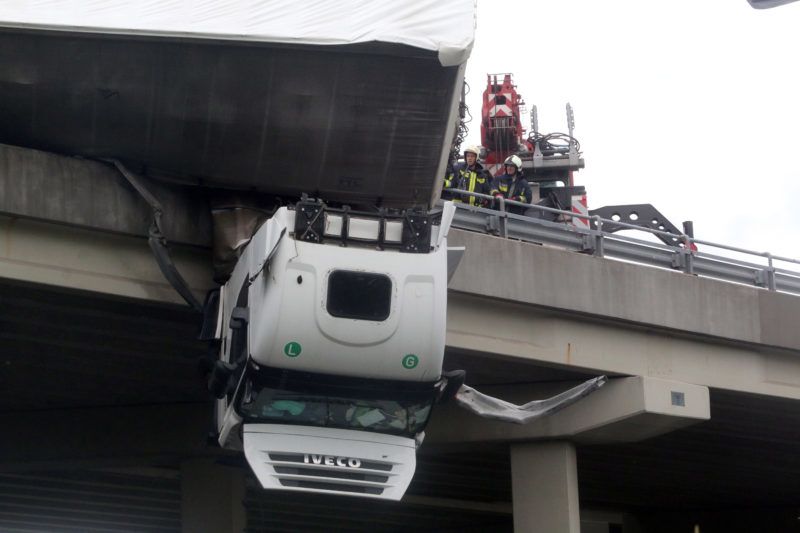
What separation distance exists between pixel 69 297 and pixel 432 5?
222 inches

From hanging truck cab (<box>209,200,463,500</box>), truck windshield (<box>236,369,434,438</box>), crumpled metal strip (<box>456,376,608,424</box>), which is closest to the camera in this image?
hanging truck cab (<box>209,200,463,500</box>)

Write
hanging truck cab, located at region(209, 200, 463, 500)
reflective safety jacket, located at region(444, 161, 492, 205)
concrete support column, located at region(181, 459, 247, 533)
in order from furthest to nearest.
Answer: concrete support column, located at region(181, 459, 247, 533)
reflective safety jacket, located at region(444, 161, 492, 205)
hanging truck cab, located at region(209, 200, 463, 500)

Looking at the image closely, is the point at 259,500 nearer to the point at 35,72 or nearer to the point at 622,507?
the point at 622,507

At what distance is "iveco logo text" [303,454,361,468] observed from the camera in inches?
532

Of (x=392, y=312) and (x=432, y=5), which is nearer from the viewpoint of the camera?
(x=392, y=312)

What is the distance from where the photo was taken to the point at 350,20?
15.4m

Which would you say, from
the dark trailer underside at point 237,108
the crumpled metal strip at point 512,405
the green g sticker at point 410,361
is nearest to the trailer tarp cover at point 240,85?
the dark trailer underside at point 237,108

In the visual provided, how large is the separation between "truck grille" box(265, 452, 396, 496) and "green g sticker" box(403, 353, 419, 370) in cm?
108

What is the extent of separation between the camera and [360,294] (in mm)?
13211

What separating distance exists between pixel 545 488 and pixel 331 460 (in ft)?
22.0

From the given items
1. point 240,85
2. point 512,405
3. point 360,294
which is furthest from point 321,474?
point 240,85

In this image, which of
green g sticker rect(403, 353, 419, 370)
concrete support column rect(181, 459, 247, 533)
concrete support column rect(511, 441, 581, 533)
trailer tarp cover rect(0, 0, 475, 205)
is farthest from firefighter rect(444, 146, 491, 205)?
green g sticker rect(403, 353, 419, 370)

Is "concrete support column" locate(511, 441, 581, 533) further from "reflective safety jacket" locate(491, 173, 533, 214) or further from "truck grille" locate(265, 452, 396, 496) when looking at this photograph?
"truck grille" locate(265, 452, 396, 496)

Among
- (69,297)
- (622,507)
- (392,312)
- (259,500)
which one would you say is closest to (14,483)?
(259,500)
